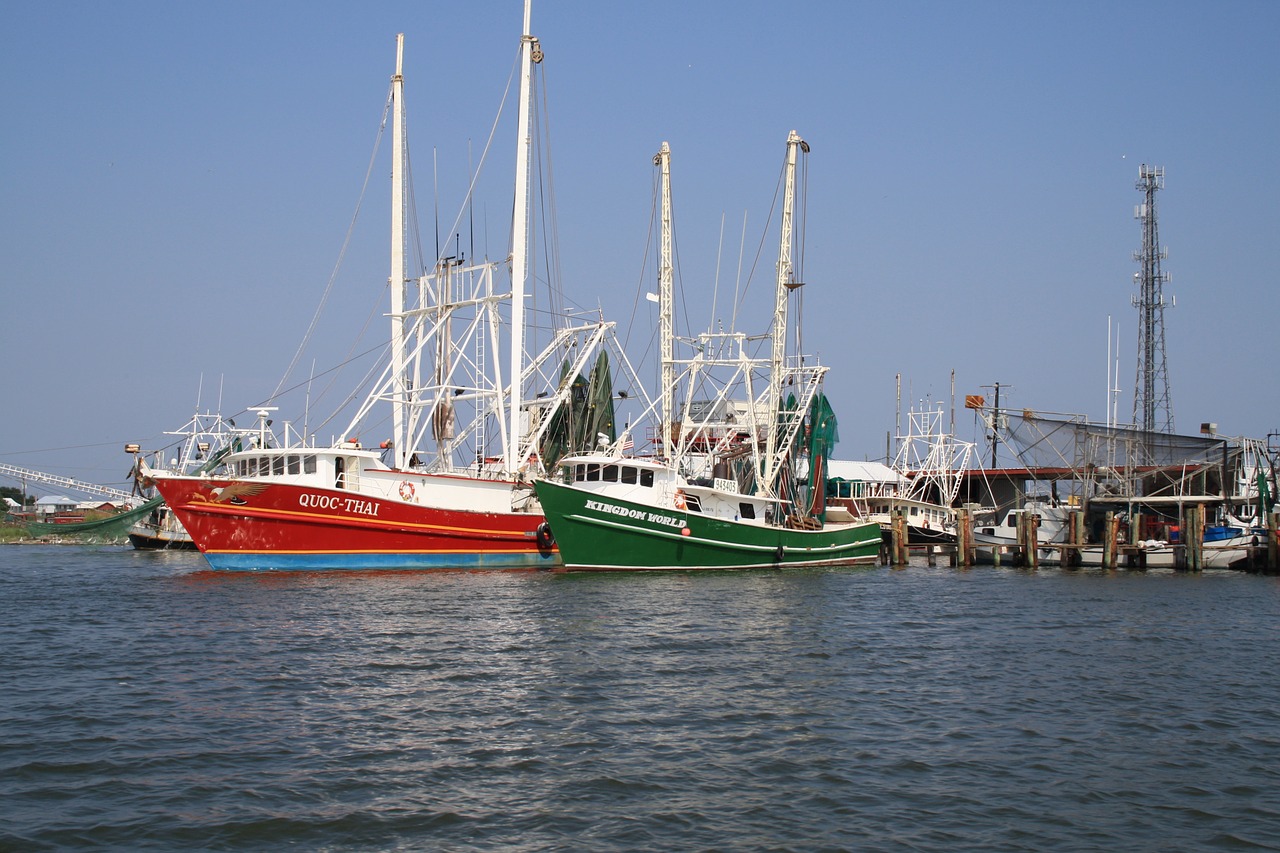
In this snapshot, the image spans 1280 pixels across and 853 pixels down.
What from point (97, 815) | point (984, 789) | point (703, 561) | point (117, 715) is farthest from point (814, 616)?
point (97, 815)

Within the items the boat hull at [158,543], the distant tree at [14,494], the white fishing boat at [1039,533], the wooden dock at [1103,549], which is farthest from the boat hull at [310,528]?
the distant tree at [14,494]

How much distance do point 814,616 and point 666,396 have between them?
16.5m

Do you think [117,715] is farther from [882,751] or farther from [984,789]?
[984,789]

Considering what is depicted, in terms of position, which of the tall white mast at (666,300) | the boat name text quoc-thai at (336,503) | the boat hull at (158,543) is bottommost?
the boat hull at (158,543)

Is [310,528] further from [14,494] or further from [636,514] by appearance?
[14,494]

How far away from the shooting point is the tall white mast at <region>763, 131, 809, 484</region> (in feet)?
136

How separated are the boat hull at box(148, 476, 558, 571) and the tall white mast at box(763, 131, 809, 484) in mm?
12154

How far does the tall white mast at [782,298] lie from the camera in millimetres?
41344

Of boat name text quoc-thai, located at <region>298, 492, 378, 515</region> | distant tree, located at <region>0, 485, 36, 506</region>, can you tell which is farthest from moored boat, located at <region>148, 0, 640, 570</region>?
distant tree, located at <region>0, 485, 36, 506</region>

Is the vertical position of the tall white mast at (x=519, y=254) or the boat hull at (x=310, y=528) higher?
the tall white mast at (x=519, y=254)

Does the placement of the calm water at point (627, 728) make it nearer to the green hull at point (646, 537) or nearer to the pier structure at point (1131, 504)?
the green hull at point (646, 537)

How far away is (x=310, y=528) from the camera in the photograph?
34.7 meters

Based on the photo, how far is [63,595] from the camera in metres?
29.8

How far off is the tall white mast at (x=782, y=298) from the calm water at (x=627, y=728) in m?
15.6
